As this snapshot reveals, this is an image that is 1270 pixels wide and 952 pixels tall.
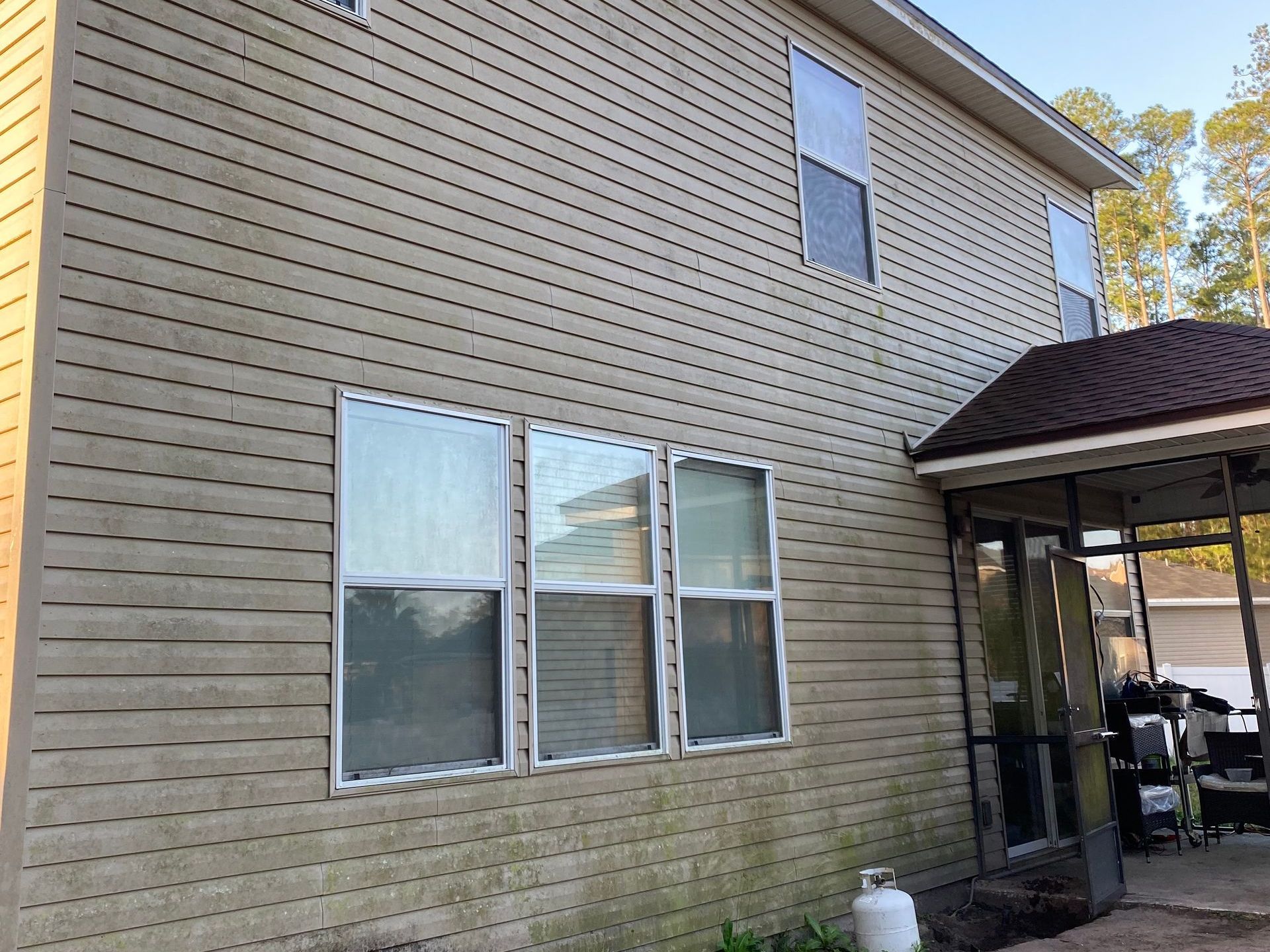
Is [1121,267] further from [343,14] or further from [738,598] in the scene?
[343,14]

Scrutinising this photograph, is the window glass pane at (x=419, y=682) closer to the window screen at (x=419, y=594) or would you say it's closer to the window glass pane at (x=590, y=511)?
the window screen at (x=419, y=594)

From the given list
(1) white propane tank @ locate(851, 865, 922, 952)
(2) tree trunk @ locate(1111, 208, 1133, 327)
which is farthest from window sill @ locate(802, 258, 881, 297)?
(2) tree trunk @ locate(1111, 208, 1133, 327)

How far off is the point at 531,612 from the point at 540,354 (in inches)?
47.2

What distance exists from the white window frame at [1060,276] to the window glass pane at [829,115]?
9.72ft

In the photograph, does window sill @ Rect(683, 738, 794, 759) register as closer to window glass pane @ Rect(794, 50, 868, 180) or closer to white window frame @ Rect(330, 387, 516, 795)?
white window frame @ Rect(330, 387, 516, 795)

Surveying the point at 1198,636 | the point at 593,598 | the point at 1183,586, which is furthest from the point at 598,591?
the point at 1198,636

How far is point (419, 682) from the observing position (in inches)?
168

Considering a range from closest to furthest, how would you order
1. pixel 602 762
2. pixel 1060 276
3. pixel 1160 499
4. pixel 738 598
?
1. pixel 602 762
2. pixel 738 598
3. pixel 1160 499
4. pixel 1060 276

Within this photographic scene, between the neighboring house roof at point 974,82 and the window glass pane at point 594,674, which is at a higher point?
the neighboring house roof at point 974,82

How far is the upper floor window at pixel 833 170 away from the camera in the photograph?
7.04 metres

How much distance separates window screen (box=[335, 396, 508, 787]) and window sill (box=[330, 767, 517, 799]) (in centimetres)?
2

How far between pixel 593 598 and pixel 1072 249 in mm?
7223

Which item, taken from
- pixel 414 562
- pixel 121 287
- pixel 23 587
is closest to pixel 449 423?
pixel 414 562

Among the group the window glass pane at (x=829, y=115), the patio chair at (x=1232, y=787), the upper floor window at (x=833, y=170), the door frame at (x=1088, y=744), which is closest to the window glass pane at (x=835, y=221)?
the upper floor window at (x=833, y=170)
